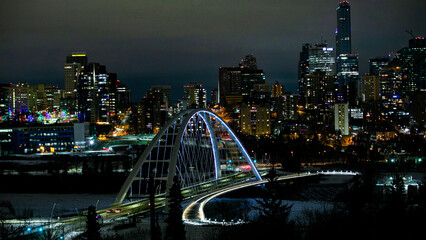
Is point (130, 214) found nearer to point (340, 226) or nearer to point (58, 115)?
point (340, 226)

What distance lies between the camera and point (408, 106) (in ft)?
467

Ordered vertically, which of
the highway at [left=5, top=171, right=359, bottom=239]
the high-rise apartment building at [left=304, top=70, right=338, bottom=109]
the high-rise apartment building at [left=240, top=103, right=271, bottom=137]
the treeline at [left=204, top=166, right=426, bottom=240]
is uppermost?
the high-rise apartment building at [left=304, top=70, right=338, bottom=109]

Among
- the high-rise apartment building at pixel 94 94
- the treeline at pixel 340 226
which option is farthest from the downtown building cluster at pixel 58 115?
the treeline at pixel 340 226

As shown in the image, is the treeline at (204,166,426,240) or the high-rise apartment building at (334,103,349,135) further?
the high-rise apartment building at (334,103,349,135)

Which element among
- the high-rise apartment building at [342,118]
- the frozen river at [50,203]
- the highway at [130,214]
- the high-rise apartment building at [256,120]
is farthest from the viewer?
the high-rise apartment building at [256,120]

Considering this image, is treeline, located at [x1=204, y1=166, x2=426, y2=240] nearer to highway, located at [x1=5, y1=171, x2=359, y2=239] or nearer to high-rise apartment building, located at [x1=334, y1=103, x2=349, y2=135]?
highway, located at [x1=5, y1=171, x2=359, y2=239]

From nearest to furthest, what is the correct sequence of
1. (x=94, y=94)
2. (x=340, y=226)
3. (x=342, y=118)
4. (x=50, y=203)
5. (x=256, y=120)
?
(x=340, y=226)
(x=50, y=203)
(x=342, y=118)
(x=256, y=120)
(x=94, y=94)

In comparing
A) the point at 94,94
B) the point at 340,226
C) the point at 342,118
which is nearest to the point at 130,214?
the point at 340,226

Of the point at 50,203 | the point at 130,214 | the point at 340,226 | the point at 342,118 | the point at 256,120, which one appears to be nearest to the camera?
the point at 340,226

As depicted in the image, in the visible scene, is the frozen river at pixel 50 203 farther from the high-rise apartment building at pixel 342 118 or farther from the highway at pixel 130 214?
the high-rise apartment building at pixel 342 118

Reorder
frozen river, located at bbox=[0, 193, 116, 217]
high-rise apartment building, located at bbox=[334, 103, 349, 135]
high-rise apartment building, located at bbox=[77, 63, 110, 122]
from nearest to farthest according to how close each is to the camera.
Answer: frozen river, located at bbox=[0, 193, 116, 217] < high-rise apartment building, located at bbox=[334, 103, 349, 135] < high-rise apartment building, located at bbox=[77, 63, 110, 122]

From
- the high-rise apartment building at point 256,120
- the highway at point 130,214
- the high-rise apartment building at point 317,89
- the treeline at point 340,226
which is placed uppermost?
the high-rise apartment building at point 317,89

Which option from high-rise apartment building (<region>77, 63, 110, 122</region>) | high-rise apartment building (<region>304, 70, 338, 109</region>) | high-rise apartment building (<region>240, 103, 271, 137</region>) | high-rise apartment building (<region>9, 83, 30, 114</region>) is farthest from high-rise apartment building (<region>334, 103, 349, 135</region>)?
high-rise apartment building (<region>9, 83, 30, 114</region>)

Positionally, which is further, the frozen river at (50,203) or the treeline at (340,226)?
the frozen river at (50,203)
